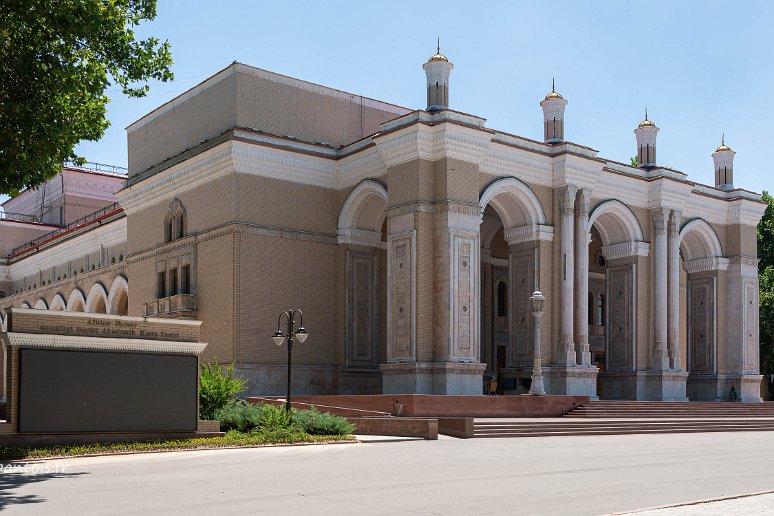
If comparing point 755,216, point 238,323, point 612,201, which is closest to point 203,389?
point 238,323

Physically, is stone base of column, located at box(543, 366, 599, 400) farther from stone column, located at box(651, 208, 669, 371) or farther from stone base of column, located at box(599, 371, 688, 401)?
stone column, located at box(651, 208, 669, 371)

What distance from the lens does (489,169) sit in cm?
3691

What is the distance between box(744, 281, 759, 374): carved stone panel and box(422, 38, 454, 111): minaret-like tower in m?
19.7

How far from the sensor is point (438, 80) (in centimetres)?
3581

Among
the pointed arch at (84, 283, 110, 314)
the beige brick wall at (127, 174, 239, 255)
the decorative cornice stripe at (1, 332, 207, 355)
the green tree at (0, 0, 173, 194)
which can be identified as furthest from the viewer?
the pointed arch at (84, 283, 110, 314)

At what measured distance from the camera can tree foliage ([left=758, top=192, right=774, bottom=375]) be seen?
2180 inches

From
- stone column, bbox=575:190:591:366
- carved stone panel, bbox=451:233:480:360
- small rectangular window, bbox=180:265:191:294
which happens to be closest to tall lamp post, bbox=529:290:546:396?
carved stone panel, bbox=451:233:480:360

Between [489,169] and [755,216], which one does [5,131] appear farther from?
[755,216]

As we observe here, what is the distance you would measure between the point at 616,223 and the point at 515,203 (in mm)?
6319

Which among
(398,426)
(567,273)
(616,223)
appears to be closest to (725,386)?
(616,223)

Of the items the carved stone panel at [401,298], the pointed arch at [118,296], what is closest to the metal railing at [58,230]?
the pointed arch at [118,296]

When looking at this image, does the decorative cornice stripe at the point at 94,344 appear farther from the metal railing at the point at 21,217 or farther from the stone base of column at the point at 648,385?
the metal railing at the point at 21,217

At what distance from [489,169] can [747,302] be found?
17042 mm

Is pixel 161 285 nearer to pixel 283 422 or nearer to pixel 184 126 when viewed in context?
pixel 184 126
